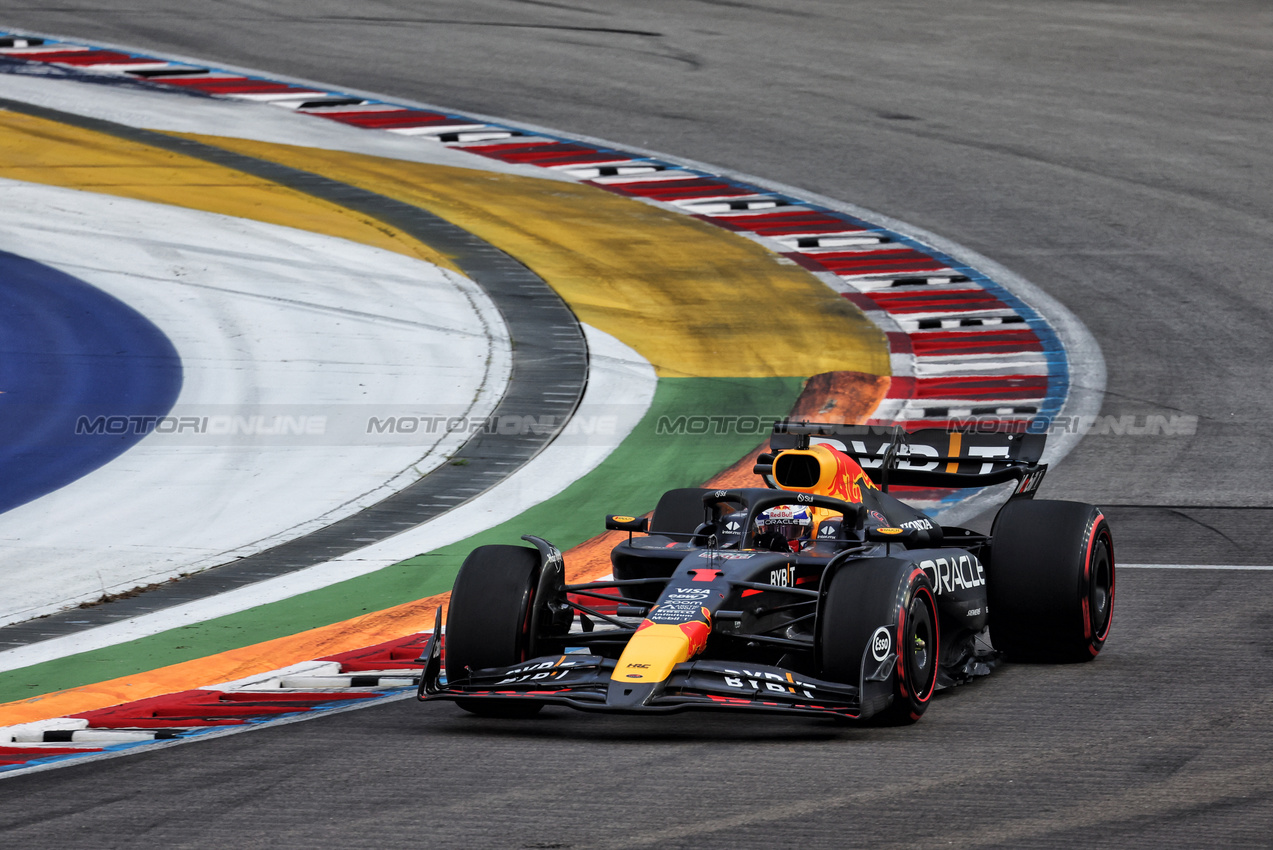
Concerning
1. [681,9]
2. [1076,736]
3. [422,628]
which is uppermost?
[681,9]

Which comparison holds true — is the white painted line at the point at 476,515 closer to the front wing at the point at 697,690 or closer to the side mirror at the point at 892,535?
the front wing at the point at 697,690

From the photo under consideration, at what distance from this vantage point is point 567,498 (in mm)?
13805

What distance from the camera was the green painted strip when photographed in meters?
10.4

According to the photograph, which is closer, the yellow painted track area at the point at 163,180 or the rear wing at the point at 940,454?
the rear wing at the point at 940,454

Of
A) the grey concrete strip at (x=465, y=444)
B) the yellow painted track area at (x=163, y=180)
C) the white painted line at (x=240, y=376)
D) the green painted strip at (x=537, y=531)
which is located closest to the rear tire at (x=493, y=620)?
the green painted strip at (x=537, y=531)

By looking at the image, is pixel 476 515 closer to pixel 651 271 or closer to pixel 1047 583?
pixel 1047 583

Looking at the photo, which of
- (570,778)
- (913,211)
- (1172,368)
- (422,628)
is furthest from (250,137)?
(570,778)

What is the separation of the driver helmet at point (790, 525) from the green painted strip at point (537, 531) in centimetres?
321

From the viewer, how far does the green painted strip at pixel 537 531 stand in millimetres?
10352

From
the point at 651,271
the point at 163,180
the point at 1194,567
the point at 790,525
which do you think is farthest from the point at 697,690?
the point at 163,180

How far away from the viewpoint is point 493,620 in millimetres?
8516

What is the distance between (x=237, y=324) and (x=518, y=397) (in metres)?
3.32

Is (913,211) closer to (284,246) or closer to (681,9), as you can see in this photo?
(284,246)

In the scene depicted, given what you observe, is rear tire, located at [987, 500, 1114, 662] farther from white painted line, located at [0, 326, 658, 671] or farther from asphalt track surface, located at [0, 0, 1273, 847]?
white painted line, located at [0, 326, 658, 671]
